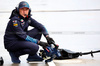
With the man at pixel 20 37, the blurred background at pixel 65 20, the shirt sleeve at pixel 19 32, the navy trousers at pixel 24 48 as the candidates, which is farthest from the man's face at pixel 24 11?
the blurred background at pixel 65 20

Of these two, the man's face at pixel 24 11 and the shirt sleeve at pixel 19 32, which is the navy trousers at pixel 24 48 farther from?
the man's face at pixel 24 11

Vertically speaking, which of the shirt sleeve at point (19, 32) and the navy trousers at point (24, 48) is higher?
the shirt sleeve at point (19, 32)

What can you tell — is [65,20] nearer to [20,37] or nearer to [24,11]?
[24,11]

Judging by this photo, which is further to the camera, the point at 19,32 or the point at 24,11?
the point at 24,11

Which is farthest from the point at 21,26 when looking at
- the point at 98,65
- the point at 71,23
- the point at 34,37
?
the point at 71,23

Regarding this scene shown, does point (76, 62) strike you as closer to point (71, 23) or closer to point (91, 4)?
point (71, 23)

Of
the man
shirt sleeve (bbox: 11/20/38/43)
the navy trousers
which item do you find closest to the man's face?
the man

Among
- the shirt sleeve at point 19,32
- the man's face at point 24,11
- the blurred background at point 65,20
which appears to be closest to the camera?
the shirt sleeve at point 19,32

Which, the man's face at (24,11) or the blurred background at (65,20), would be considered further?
the blurred background at (65,20)

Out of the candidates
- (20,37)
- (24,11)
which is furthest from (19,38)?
(24,11)

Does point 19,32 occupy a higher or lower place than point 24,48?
higher

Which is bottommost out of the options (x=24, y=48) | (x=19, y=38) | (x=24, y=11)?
(x=24, y=48)

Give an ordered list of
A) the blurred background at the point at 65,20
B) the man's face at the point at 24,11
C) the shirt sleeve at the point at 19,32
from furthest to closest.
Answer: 1. the blurred background at the point at 65,20
2. the man's face at the point at 24,11
3. the shirt sleeve at the point at 19,32

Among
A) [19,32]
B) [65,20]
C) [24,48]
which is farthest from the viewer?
[65,20]
